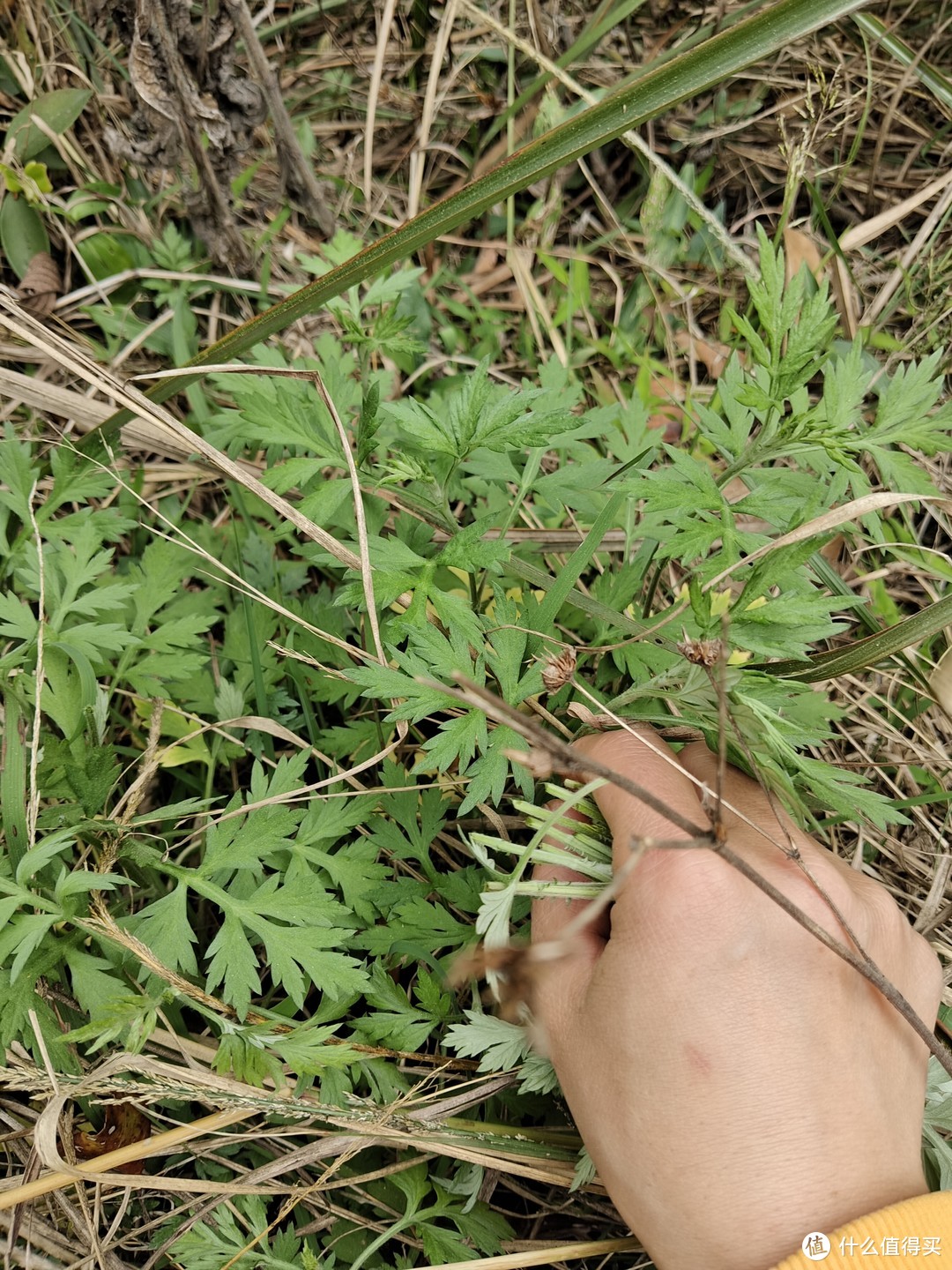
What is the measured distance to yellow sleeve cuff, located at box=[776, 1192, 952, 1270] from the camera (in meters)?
1.39

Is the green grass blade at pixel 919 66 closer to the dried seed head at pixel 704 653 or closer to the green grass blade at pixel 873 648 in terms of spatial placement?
the green grass blade at pixel 873 648

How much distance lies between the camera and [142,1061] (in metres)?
1.84

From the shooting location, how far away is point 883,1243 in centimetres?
139

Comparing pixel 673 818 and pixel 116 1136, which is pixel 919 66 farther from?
pixel 116 1136

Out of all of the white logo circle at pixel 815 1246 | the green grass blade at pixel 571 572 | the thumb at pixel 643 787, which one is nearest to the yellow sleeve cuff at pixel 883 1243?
the white logo circle at pixel 815 1246

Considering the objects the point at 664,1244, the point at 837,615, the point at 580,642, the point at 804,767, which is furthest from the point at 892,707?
the point at 664,1244

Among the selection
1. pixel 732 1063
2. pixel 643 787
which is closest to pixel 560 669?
pixel 643 787

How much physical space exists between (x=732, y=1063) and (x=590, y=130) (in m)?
1.72

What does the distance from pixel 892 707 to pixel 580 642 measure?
965mm

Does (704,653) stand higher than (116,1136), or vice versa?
(704,653)

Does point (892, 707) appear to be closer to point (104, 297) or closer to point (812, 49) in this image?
point (812, 49)

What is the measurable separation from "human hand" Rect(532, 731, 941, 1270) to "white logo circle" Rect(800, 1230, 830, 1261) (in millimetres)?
20

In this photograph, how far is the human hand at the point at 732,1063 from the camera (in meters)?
1.45

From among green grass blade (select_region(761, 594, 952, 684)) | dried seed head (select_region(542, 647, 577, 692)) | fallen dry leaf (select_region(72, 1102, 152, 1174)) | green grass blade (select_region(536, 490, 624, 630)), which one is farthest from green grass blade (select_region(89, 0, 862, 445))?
fallen dry leaf (select_region(72, 1102, 152, 1174))
